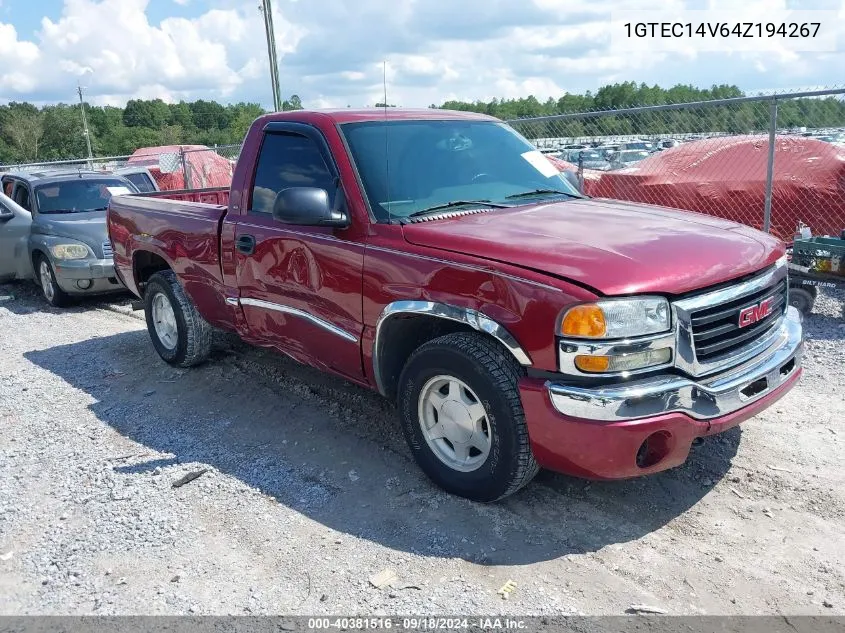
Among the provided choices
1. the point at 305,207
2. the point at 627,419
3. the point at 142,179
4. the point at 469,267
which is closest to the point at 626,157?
the point at 142,179

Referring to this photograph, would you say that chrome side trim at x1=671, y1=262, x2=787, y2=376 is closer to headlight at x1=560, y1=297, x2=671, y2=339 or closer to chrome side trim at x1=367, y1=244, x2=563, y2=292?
headlight at x1=560, y1=297, x2=671, y2=339

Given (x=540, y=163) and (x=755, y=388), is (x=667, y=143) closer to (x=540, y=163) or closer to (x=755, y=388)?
(x=540, y=163)

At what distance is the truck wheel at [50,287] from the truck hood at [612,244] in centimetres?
675

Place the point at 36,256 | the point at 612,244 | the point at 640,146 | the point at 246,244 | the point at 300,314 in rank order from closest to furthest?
the point at 612,244
the point at 300,314
the point at 246,244
the point at 36,256
the point at 640,146

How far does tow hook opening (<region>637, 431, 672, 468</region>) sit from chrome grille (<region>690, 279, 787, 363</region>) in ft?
1.27

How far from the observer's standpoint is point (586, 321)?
3.08 meters

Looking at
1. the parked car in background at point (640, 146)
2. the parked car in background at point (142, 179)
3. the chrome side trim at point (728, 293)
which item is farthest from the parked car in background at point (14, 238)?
the chrome side trim at point (728, 293)

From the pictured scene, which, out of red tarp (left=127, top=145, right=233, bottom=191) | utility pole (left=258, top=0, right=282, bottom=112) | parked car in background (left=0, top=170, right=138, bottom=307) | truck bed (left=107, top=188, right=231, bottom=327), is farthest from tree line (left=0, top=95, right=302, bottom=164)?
truck bed (left=107, top=188, right=231, bottom=327)

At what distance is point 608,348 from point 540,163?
2.07m

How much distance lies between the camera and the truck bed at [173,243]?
5.21m

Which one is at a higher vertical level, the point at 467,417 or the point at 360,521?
the point at 467,417

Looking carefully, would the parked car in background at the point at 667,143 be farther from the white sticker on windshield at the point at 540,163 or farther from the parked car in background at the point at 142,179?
the parked car in background at the point at 142,179

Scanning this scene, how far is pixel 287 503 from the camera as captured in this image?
3.89 m

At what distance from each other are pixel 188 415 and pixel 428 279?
2469 mm
